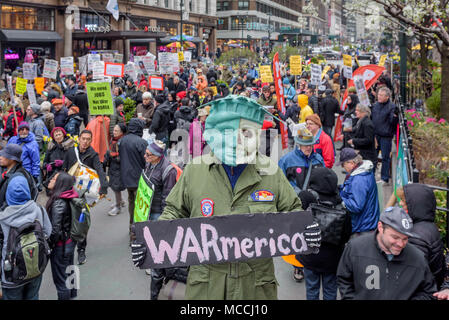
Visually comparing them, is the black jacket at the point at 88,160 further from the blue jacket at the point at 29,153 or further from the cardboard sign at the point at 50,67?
the cardboard sign at the point at 50,67

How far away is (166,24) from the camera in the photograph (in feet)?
192

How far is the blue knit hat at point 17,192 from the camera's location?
180 inches

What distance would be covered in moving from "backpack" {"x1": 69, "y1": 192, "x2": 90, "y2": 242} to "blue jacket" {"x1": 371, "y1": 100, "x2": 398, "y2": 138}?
6.66 metres

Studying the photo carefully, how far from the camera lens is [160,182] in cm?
591

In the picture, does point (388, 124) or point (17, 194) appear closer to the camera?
point (17, 194)

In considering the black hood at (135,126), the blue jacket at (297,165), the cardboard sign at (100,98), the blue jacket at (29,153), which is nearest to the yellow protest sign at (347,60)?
the cardboard sign at (100,98)

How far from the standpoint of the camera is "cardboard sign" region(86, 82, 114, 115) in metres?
9.80

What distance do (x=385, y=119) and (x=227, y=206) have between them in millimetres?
7437

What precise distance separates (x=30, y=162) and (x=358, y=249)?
260 inches

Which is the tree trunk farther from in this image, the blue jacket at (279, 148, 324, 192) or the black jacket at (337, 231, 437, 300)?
the black jacket at (337, 231, 437, 300)

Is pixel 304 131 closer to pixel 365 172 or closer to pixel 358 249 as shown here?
pixel 365 172

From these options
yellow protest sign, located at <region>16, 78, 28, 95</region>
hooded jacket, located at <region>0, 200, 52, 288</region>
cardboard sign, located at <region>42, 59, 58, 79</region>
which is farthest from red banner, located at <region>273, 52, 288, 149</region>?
cardboard sign, located at <region>42, 59, 58, 79</region>

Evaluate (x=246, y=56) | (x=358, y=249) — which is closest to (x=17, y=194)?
(x=358, y=249)

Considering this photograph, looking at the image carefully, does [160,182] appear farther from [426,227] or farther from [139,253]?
[426,227]
